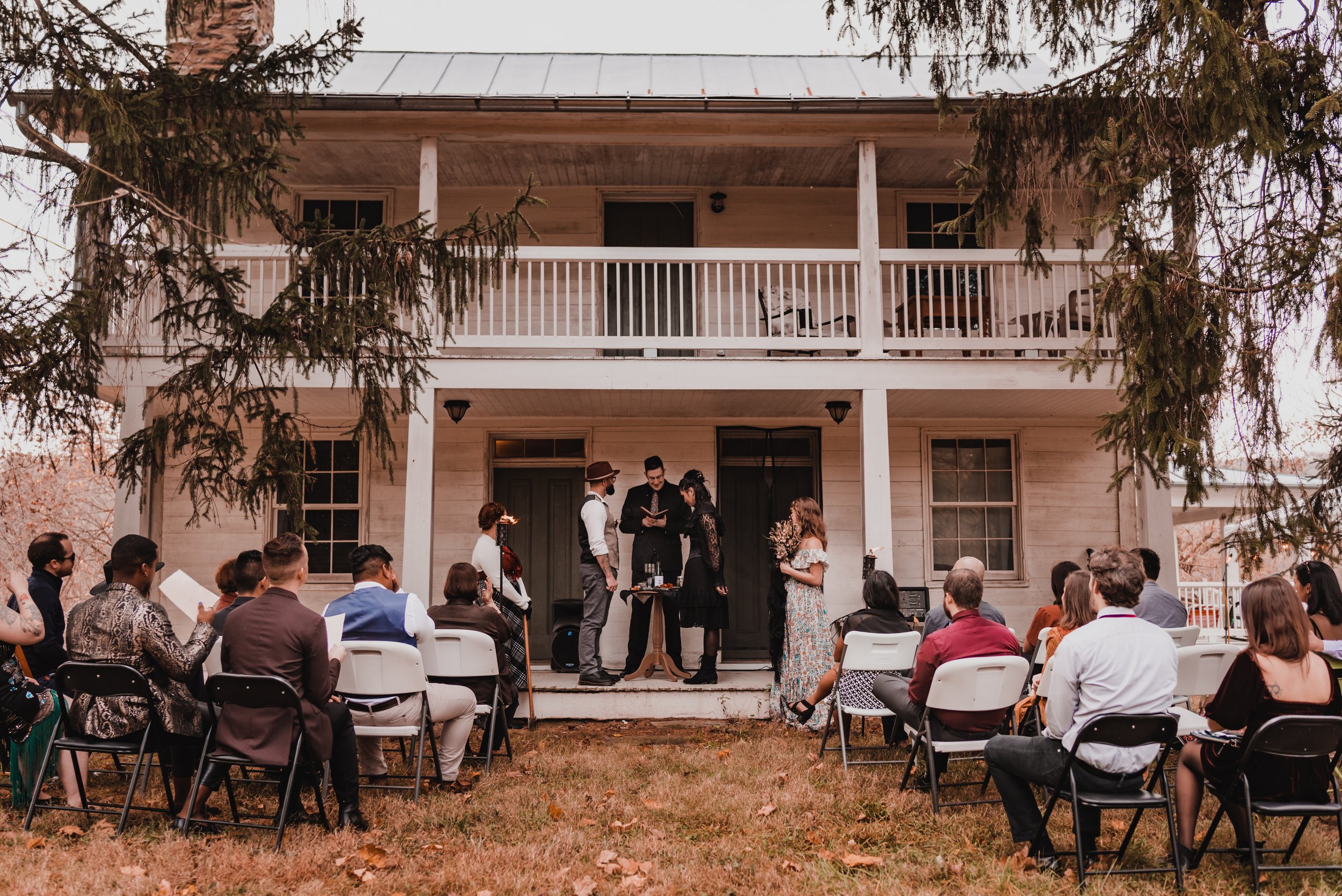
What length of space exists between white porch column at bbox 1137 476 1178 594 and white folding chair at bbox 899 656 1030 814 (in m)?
4.96

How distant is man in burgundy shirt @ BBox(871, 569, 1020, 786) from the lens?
500 centimetres

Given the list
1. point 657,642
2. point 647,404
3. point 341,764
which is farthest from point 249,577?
point 647,404

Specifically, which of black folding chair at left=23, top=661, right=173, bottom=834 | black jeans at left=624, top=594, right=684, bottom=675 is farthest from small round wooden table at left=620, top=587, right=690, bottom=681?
black folding chair at left=23, top=661, right=173, bottom=834

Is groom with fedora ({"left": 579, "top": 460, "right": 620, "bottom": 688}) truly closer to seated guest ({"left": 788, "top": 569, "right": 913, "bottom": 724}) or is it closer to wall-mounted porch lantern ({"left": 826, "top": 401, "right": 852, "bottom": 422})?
seated guest ({"left": 788, "top": 569, "right": 913, "bottom": 724})

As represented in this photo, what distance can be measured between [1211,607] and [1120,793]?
17.0 m

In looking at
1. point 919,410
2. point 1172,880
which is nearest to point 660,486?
point 919,410

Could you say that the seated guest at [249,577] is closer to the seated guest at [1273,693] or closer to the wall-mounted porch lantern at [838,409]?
the seated guest at [1273,693]

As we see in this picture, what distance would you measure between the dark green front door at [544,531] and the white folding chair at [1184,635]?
6.08m

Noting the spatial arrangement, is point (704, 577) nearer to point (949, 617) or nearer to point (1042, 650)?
point (949, 617)

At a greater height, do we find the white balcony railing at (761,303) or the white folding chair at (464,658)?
the white balcony railing at (761,303)

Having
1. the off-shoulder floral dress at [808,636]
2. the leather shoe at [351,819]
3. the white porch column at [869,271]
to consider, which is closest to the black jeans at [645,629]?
the off-shoulder floral dress at [808,636]

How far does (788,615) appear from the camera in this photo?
296 inches

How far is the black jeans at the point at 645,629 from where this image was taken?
342 inches

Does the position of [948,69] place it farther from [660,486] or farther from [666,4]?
[666,4]
